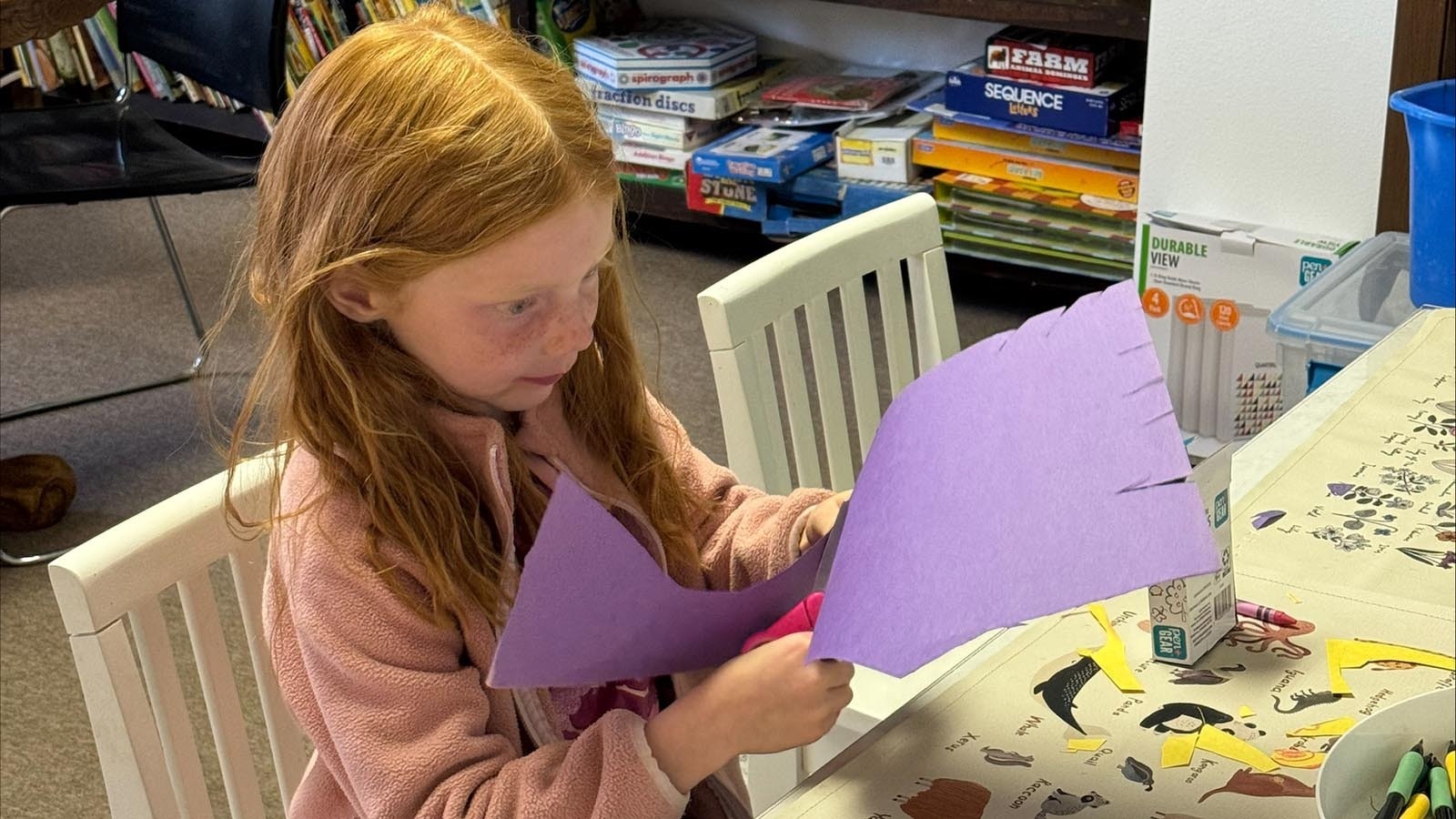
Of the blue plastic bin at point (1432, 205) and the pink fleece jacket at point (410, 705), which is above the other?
the pink fleece jacket at point (410, 705)

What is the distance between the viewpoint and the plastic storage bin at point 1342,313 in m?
1.65

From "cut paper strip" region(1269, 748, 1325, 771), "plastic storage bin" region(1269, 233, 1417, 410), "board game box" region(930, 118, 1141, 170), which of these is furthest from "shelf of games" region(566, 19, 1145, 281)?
"cut paper strip" region(1269, 748, 1325, 771)

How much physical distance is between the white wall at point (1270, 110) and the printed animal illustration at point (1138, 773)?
154 cm

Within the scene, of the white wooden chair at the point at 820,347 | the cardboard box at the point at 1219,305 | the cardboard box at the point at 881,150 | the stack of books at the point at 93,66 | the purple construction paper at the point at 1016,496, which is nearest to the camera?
the purple construction paper at the point at 1016,496

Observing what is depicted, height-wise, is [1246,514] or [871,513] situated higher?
[871,513]

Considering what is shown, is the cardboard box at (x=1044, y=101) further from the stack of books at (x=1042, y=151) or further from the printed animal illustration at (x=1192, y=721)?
the printed animal illustration at (x=1192, y=721)

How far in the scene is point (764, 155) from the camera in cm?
285

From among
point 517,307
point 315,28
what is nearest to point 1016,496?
point 517,307

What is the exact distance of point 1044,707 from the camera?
0.75 metres

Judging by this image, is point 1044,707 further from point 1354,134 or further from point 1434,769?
point 1354,134

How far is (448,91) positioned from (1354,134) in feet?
5.29

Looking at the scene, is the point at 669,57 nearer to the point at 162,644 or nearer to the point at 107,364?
the point at 107,364

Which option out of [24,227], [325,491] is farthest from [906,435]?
[24,227]

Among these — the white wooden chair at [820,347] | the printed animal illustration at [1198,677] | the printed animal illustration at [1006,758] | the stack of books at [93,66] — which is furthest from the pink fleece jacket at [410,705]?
the stack of books at [93,66]
